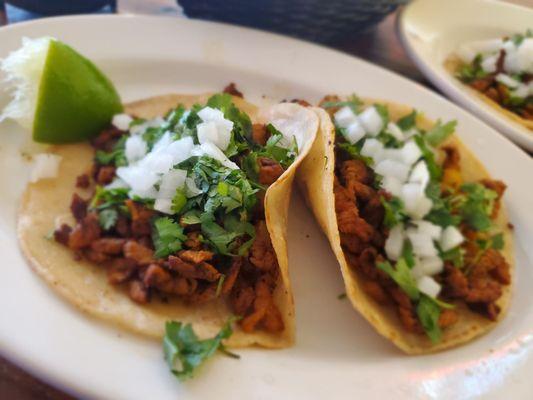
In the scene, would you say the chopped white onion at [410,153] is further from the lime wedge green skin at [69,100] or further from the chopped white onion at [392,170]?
the lime wedge green skin at [69,100]

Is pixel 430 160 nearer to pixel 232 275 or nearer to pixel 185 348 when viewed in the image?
pixel 232 275

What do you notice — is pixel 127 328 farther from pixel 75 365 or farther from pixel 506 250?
pixel 506 250

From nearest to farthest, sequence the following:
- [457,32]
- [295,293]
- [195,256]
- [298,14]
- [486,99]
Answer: [195,256] → [295,293] → [298,14] → [486,99] → [457,32]

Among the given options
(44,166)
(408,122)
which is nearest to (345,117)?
(408,122)

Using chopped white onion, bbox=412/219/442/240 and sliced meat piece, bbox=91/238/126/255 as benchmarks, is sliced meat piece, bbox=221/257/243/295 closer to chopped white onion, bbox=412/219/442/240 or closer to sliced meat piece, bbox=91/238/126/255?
sliced meat piece, bbox=91/238/126/255

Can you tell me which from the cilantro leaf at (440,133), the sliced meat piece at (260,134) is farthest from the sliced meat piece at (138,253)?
the cilantro leaf at (440,133)

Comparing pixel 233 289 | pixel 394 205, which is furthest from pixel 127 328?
pixel 394 205
